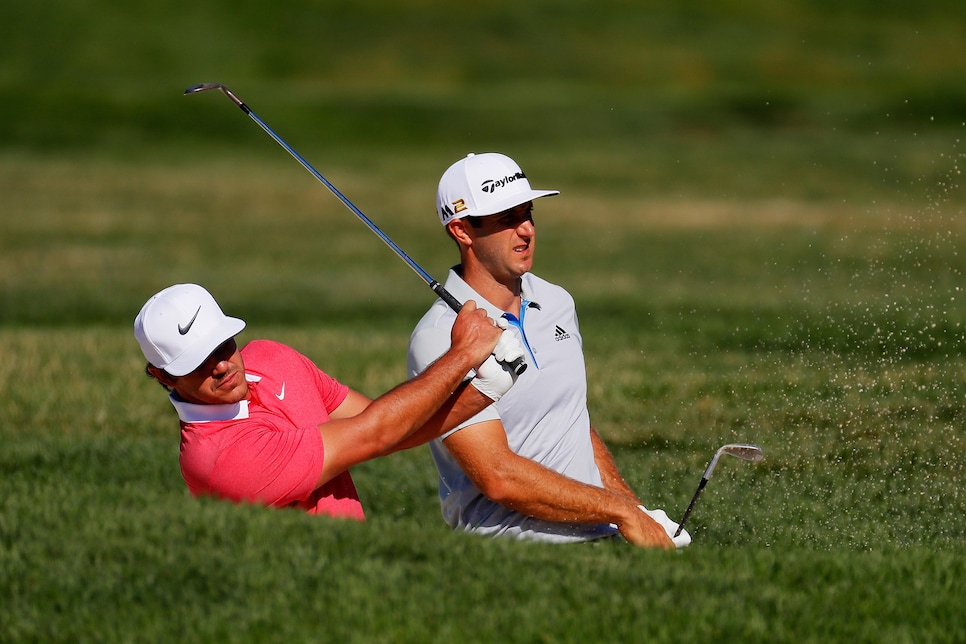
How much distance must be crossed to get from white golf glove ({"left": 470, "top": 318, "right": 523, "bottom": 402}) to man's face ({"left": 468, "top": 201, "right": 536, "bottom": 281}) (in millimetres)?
707

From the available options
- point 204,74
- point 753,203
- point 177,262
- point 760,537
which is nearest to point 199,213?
point 177,262

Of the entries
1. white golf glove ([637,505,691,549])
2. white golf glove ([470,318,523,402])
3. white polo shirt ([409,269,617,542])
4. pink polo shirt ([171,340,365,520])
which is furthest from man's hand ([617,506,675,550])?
pink polo shirt ([171,340,365,520])

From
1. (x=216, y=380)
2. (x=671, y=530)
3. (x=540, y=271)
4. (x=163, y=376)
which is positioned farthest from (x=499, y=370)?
(x=540, y=271)

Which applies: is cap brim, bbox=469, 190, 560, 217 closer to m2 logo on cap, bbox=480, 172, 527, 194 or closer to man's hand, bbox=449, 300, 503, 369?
m2 logo on cap, bbox=480, 172, 527, 194

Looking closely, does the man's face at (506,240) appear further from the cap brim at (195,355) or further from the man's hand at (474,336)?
the cap brim at (195,355)

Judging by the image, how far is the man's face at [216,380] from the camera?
5.77 m

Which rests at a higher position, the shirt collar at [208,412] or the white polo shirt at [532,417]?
the shirt collar at [208,412]

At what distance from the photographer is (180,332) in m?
5.70

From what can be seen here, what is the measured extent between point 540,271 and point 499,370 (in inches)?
728

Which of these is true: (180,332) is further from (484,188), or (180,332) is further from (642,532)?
(642,532)

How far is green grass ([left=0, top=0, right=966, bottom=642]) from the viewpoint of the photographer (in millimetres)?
5516

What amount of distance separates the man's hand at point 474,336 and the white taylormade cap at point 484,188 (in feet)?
2.66

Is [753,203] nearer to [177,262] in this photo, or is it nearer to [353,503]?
[177,262]

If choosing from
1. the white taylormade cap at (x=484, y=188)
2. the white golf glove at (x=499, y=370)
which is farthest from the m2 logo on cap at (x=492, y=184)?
the white golf glove at (x=499, y=370)
